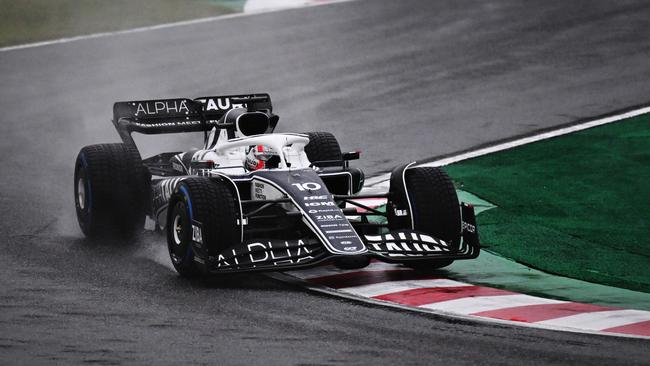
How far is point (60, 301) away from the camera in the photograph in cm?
1047

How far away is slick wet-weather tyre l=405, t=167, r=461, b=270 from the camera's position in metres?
11.8

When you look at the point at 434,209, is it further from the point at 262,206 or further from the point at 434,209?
the point at 262,206

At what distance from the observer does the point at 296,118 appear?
66.0 feet

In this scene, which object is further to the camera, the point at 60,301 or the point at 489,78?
the point at 489,78

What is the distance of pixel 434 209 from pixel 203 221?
2206 mm

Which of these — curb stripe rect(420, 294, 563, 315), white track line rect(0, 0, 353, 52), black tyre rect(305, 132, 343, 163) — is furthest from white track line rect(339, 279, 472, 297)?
white track line rect(0, 0, 353, 52)

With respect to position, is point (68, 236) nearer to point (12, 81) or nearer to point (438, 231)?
point (438, 231)

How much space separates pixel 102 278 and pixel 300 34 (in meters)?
15.3

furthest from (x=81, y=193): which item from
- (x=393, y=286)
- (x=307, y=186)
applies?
(x=393, y=286)

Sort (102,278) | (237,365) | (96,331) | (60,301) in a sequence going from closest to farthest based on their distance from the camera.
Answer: (237,365) < (96,331) < (60,301) < (102,278)

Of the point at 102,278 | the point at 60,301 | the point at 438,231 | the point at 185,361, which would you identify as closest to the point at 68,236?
the point at 102,278

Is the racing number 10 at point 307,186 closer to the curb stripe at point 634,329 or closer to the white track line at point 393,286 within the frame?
the white track line at point 393,286

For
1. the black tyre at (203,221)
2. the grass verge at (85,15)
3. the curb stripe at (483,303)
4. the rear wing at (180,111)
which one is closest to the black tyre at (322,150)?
the rear wing at (180,111)

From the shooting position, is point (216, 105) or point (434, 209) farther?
point (216, 105)
